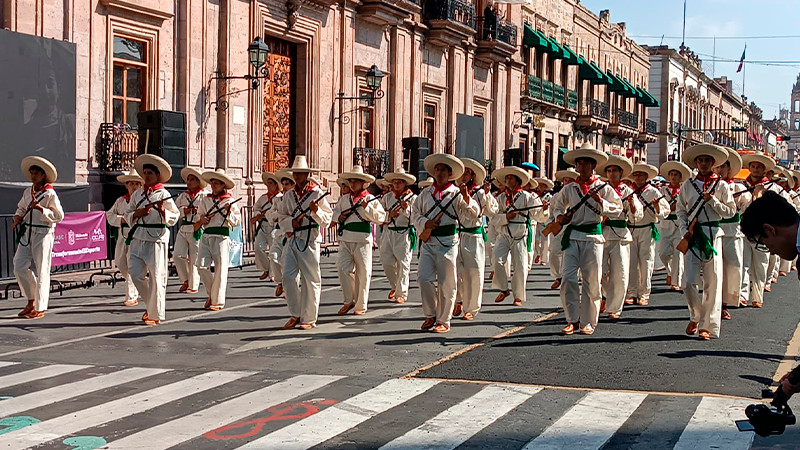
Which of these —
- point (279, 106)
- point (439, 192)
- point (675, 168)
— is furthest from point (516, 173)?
point (279, 106)

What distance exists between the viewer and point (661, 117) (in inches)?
2825

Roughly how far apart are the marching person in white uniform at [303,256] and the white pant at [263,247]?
16.9 ft

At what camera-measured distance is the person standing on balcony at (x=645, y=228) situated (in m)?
14.7

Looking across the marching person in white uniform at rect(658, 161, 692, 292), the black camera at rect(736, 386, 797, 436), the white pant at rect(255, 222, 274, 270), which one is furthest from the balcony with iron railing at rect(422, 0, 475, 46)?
the black camera at rect(736, 386, 797, 436)

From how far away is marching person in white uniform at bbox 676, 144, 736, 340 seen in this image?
10867mm

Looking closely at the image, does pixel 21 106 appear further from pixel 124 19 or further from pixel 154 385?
pixel 154 385

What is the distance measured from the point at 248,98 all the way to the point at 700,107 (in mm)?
67217

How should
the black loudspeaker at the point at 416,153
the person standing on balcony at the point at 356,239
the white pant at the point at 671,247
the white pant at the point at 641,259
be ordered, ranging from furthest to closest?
Answer: the black loudspeaker at the point at 416,153, the white pant at the point at 671,247, the white pant at the point at 641,259, the person standing on balcony at the point at 356,239

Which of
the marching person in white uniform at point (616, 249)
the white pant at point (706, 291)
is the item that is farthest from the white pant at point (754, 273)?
the white pant at point (706, 291)

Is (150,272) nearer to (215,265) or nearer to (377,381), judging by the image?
(215,265)

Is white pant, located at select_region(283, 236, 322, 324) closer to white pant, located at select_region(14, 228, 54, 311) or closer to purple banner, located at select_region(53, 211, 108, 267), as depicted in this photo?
white pant, located at select_region(14, 228, 54, 311)

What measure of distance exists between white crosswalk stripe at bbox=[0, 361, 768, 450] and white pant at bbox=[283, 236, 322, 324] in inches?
116

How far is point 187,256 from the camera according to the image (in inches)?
618

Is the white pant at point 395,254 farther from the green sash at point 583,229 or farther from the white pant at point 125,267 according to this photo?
the green sash at point 583,229
